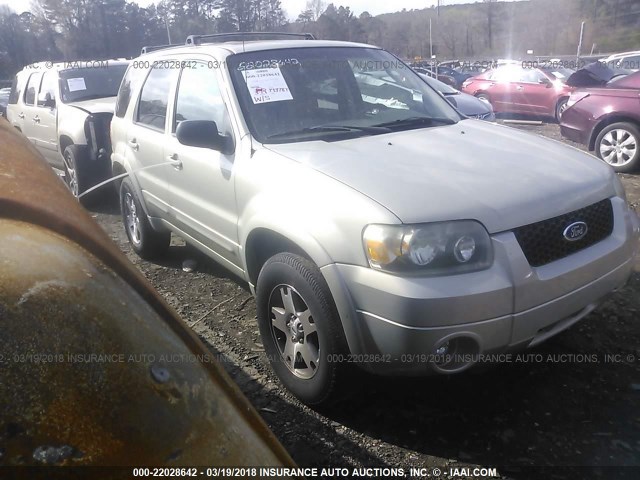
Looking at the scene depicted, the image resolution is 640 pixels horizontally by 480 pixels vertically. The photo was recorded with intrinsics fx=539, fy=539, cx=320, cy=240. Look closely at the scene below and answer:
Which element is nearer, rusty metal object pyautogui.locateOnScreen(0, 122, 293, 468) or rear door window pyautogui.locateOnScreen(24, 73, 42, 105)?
rusty metal object pyautogui.locateOnScreen(0, 122, 293, 468)

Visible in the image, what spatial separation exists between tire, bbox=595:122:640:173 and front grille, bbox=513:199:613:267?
18.1ft

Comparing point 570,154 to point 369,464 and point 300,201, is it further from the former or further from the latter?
point 369,464

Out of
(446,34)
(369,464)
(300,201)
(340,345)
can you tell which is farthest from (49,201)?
(446,34)

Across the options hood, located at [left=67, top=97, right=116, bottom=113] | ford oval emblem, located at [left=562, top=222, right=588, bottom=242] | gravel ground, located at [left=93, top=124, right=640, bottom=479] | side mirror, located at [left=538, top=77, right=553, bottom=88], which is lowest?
gravel ground, located at [left=93, top=124, right=640, bottom=479]

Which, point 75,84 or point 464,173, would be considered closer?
point 464,173

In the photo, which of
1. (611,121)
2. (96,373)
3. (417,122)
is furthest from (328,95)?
(611,121)

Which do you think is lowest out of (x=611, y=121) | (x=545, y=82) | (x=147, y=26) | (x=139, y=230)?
(x=139, y=230)

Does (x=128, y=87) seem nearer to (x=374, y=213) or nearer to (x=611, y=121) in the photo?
(x=374, y=213)

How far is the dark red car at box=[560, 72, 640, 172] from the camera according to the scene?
7.39m

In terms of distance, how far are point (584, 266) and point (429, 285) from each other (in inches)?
33.1

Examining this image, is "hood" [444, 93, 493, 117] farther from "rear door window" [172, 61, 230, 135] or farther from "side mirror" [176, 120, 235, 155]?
"side mirror" [176, 120, 235, 155]

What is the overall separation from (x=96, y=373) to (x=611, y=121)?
8.21 meters

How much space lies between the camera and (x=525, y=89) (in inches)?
554

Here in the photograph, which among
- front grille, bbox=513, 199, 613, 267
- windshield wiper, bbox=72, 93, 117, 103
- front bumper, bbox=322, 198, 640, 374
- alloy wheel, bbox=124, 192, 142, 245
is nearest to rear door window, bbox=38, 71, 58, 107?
windshield wiper, bbox=72, 93, 117, 103
